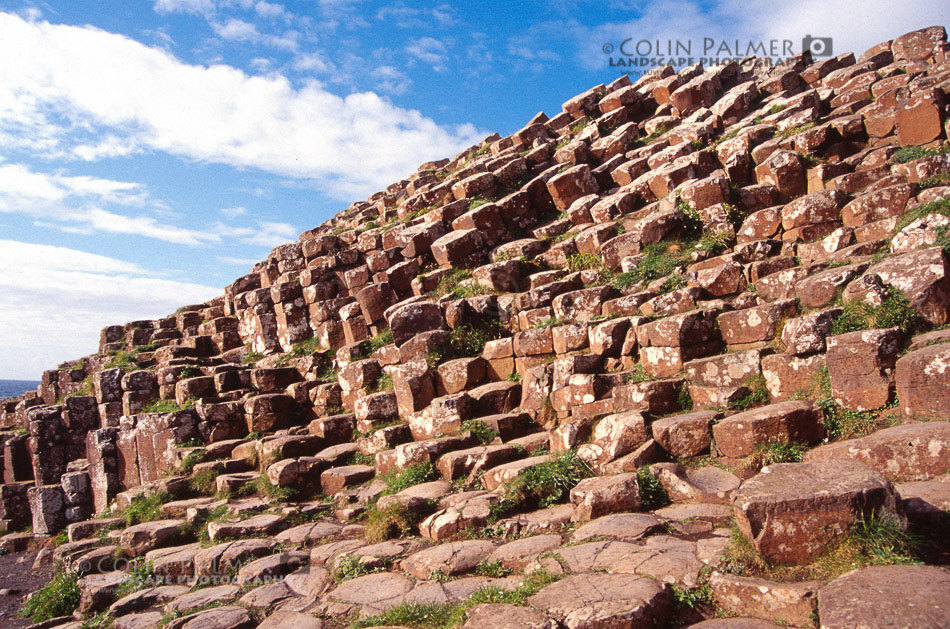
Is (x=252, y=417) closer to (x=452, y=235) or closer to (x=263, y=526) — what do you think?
(x=263, y=526)

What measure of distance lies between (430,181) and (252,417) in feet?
43.2

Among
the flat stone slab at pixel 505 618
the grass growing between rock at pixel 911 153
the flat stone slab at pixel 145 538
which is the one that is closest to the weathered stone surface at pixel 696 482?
the flat stone slab at pixel 505 618

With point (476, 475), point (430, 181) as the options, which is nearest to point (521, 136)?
point (430, 181)

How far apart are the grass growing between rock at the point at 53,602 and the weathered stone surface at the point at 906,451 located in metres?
10.2

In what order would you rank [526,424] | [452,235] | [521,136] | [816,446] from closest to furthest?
[816,446] < [526,424] < [452,235] < [521,136]

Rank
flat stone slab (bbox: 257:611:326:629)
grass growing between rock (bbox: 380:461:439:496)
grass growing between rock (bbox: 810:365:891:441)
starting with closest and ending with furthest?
1. flat stone slab (bbox: 257:611:326:629)
2. grass growing between rock (bbox: 810:365:891:441)
3. grass growing between rock (bbox: 380:461:439:496)

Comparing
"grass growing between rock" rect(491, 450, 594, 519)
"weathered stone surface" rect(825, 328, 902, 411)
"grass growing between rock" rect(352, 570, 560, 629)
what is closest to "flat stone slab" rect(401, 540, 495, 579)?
"grass growing between rock" rect(491, 450, 594, 519)

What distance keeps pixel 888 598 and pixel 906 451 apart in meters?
2.96

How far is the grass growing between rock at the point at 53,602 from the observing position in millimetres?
8570

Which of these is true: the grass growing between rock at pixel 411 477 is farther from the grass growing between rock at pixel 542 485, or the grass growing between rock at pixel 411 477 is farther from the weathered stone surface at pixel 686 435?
the weathered stone surface at pixel 686 435

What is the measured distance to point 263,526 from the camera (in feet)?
31.3

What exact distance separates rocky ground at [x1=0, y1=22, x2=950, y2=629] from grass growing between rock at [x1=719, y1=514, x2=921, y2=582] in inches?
0.8

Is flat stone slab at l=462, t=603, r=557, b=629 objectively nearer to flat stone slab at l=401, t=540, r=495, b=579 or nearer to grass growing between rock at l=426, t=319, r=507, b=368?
flat stone slab at l=401, t=540, r=495, b=579

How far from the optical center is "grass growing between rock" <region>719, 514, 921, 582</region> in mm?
4316
